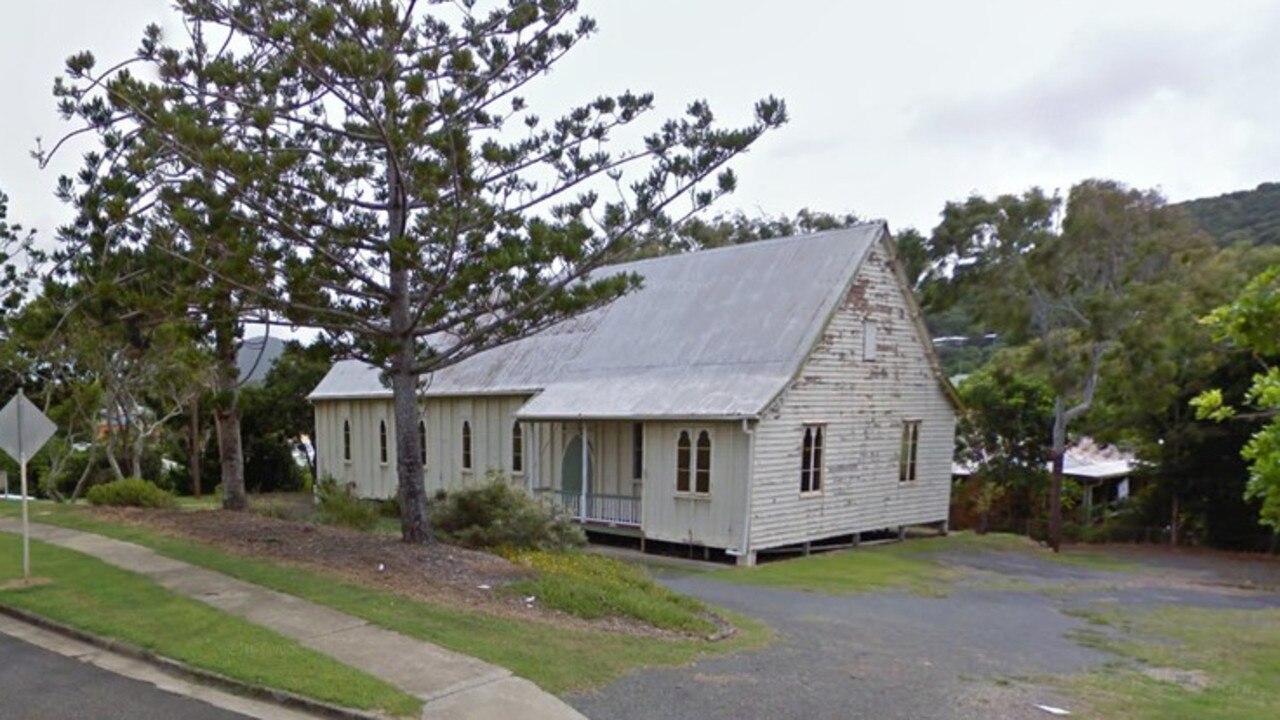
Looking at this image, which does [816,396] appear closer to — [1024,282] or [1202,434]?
[1024,282]

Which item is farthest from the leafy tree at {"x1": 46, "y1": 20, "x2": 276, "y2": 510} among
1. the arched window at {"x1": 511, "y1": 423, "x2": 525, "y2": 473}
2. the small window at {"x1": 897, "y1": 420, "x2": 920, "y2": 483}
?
the small window at {"x1": 897, "y1": 420, "x2": 920, "y2": 483}

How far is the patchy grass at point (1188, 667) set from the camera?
747cm

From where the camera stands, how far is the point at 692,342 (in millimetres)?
20922

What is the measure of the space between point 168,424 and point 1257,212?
50.8m

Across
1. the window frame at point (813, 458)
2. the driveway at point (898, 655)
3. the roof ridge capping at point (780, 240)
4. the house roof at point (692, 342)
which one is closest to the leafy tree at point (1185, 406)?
the driveway at point (898, 655)

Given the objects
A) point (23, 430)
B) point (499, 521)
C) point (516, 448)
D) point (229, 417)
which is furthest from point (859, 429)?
point (23, 430)

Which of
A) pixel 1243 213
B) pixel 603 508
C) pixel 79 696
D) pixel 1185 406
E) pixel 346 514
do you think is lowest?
pixel 603 508

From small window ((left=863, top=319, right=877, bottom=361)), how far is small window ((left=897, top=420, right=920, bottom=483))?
2638 mm

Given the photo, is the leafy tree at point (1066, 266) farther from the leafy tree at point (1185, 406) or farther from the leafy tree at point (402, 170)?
the leafy tree at point (402, 170)

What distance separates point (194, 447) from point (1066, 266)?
30.0 m

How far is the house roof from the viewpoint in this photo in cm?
1875

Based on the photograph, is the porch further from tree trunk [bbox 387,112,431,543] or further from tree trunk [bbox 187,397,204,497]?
tree trunk [bbox 187,397,204,497]

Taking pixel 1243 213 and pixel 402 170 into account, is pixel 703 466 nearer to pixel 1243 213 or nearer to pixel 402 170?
pixel 402 170

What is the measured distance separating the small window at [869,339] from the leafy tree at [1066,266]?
4.66 m
